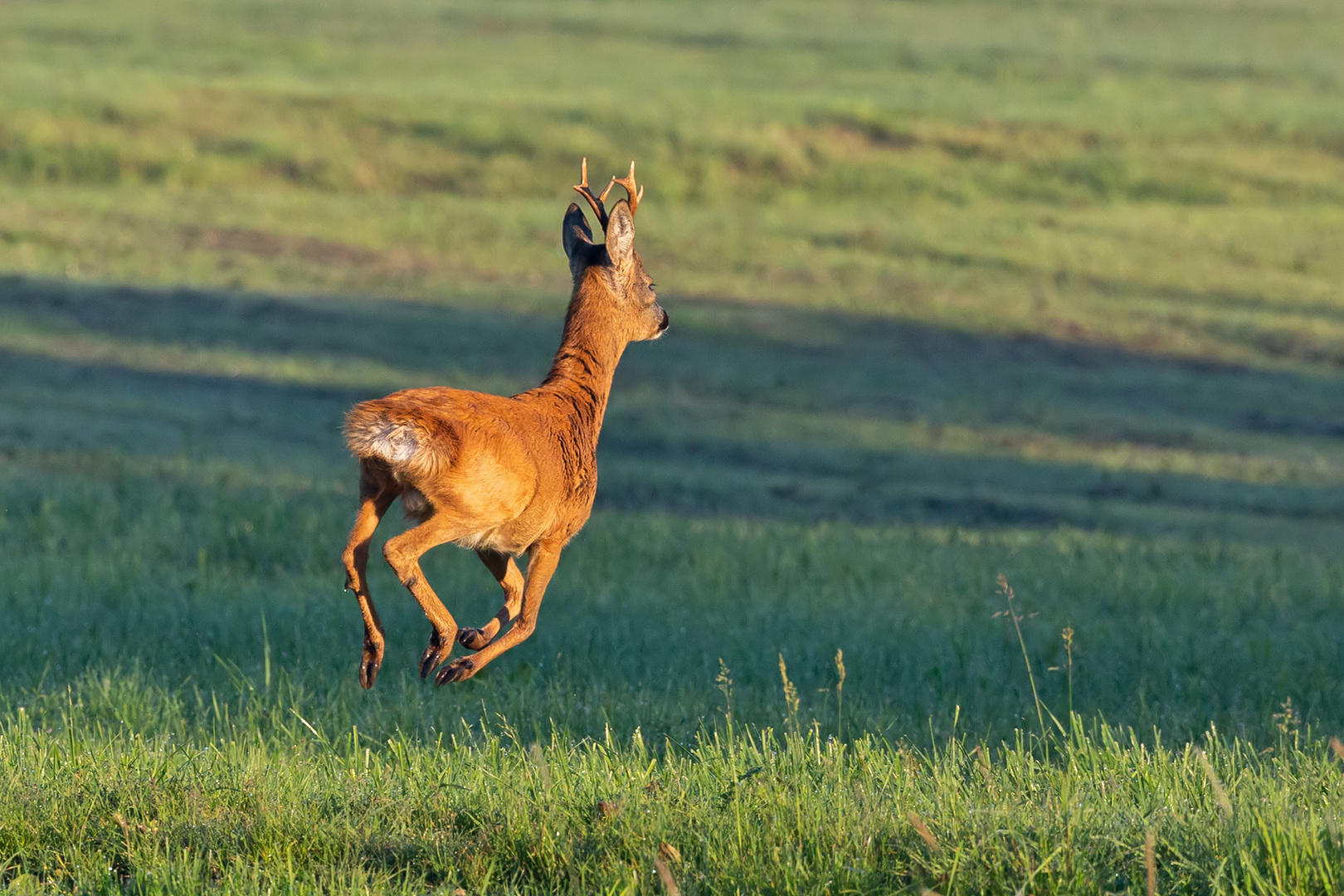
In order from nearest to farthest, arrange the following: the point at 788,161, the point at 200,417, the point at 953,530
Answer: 1. the point at 953,530
2. the point at 200,417
3. the point at 788,161

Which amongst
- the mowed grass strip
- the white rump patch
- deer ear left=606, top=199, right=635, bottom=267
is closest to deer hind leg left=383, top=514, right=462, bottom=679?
the white rump patch

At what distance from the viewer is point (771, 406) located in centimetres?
1922

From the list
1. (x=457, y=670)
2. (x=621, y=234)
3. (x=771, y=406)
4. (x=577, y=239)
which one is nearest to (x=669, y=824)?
(x=457, y=670)

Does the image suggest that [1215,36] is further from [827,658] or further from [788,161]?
[827,658]

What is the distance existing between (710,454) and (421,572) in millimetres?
11759

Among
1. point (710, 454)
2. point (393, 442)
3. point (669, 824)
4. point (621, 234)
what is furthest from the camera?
point (710, 454)

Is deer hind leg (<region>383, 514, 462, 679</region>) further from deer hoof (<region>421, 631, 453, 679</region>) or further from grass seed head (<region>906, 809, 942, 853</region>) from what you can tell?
grass seed head (<region>906, 809, 942, 853</region>)

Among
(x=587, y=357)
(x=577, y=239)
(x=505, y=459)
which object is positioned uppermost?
(x=577, y=239)

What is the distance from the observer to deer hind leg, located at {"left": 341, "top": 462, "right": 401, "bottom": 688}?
546 centimetres

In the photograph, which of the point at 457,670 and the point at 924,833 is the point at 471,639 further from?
the point at 924,833

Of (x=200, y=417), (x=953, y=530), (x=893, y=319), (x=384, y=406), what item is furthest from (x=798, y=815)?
(x=893, y=319)

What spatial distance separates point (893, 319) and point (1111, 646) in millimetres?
13898

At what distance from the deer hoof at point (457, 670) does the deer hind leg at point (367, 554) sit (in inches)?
8.4

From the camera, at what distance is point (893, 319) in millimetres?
23109
